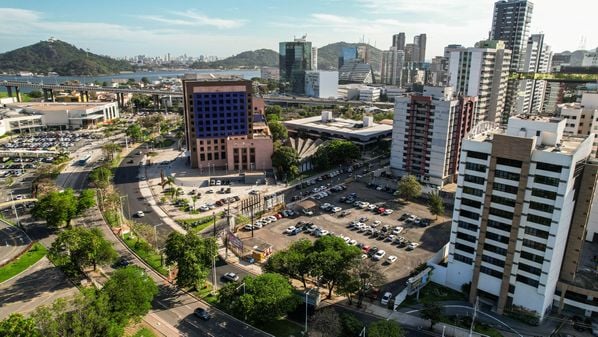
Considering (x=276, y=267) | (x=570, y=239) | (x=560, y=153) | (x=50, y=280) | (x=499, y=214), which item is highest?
(x=560, y=153)

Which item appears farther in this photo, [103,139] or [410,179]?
[103,139]

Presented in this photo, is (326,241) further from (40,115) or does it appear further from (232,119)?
(40,115)

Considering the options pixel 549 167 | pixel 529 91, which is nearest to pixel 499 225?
pixel 549 167

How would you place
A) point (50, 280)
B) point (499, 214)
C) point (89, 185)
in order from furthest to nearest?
point (89, 185), point (50, 280), point (499, 214)

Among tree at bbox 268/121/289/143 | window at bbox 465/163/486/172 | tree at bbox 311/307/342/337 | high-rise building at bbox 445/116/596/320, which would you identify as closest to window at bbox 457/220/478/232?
high-rise building at bbox 445/116/596/320

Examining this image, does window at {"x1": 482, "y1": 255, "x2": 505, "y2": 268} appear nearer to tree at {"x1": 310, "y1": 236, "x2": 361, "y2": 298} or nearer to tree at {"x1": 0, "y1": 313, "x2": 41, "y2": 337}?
tree at {"x1": 310, "y1": 236, "x2": 361, "y2": 298}

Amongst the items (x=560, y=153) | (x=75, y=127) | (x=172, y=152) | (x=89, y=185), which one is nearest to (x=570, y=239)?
(x=560, y=153)

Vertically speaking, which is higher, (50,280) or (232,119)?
(232,119)
